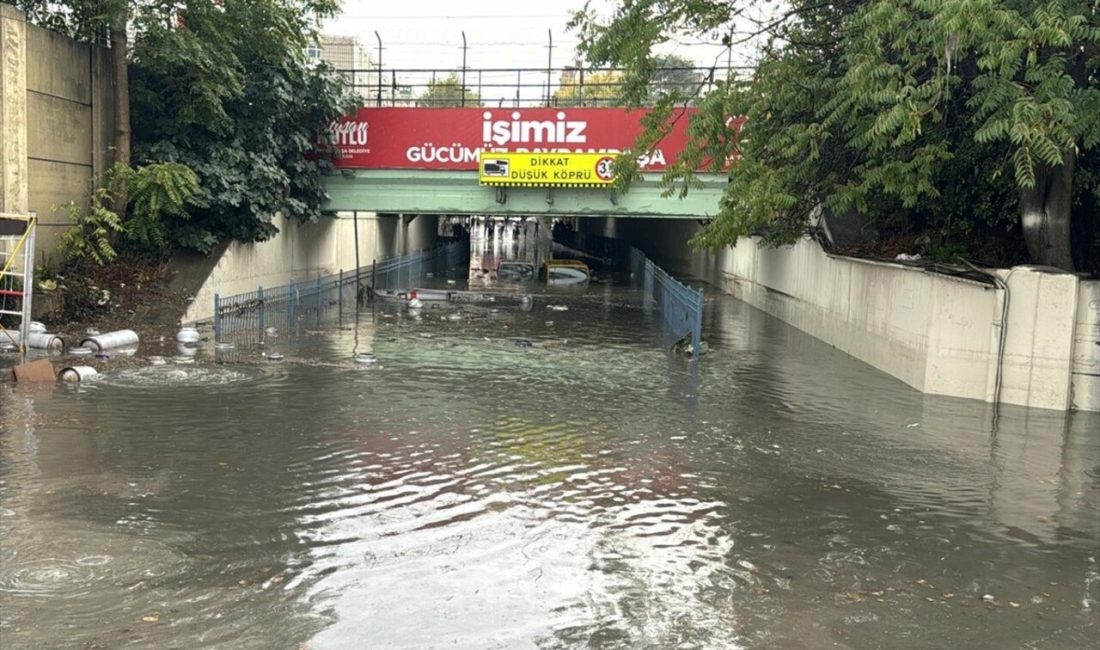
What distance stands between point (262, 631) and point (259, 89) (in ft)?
66.3

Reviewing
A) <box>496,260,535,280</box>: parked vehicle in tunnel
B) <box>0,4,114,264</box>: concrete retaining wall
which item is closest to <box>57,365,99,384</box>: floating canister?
<box>0,4,114,264</box>: concrete retaining wall

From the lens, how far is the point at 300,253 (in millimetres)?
30547

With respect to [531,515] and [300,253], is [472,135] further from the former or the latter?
[531,515]

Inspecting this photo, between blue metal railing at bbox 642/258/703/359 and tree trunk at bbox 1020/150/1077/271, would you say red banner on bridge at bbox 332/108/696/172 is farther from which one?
tree trunk at bbox 1020/150/1077/271

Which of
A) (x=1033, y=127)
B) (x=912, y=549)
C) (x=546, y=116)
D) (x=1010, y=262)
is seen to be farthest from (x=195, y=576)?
(x=546, y=116)

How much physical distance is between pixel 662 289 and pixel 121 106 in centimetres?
1497

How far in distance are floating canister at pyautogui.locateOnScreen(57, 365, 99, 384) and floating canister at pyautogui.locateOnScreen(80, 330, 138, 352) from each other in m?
2.35

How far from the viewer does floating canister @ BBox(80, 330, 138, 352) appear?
53.2 feet

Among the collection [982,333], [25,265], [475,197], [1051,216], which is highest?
[475,197]

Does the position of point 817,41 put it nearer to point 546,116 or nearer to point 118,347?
point 546,116

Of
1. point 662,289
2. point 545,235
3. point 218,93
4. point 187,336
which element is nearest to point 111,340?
point 187,336

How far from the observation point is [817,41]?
1738 centimetres

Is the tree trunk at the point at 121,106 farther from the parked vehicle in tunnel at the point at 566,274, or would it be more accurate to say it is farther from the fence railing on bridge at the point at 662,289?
the parked vehicle in tunnel at the point at 566,274

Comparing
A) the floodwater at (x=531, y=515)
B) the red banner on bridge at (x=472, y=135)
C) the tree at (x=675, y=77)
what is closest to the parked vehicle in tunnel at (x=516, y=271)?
the tree at (x=675, y=77)
